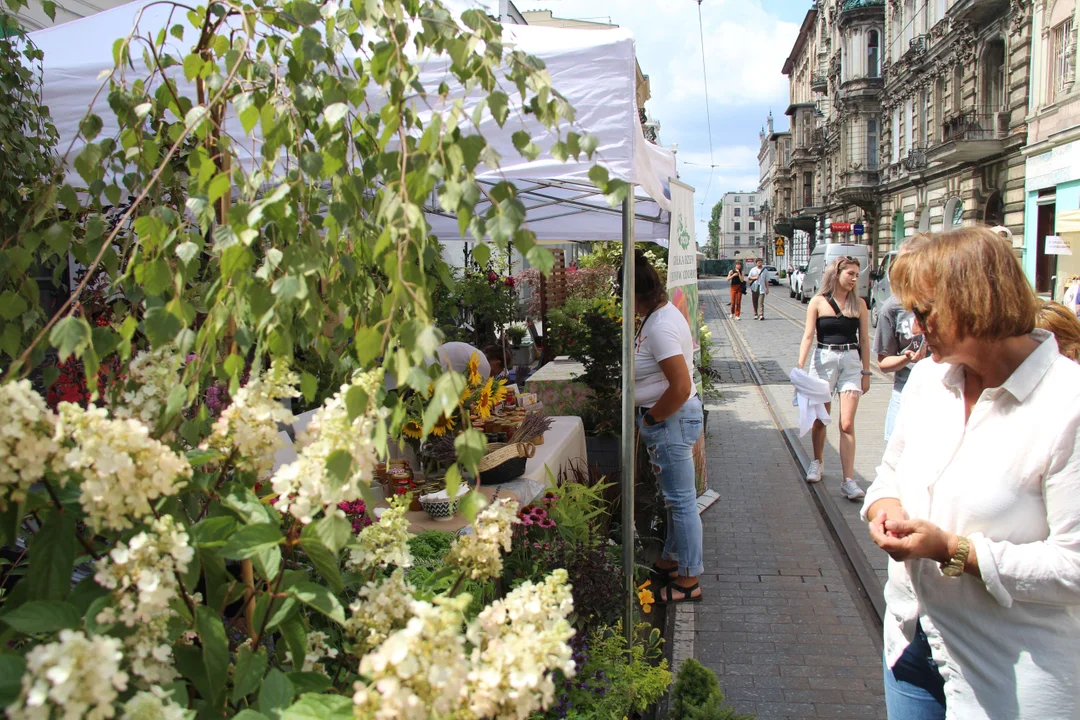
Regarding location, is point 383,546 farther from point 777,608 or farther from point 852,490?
point 852,490

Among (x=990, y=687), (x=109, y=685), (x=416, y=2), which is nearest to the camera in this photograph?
(x=109, y=685)

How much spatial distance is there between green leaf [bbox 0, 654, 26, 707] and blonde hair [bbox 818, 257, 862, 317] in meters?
6.17

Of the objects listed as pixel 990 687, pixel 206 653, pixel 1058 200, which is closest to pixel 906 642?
pixel 990 687

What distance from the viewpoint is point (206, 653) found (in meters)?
1.19

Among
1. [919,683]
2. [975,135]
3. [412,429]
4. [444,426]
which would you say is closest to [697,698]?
[919,683]

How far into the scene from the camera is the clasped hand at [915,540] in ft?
5.83

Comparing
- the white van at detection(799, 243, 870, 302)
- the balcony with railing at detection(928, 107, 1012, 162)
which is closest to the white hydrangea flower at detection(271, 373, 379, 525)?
the white van at detection(799, 243, 870, 302)

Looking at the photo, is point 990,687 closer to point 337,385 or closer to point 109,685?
point 337,385

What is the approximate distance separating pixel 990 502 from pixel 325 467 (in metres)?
1.48

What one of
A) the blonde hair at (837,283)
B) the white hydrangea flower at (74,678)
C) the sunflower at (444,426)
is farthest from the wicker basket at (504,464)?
the blonde hair at (837,283)

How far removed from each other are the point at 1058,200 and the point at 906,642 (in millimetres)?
21539

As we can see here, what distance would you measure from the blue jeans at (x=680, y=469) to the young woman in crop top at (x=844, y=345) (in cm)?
238

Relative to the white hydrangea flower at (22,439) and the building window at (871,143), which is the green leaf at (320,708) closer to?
the white hydrangea flower at (22,439)

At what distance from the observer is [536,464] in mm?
4211
